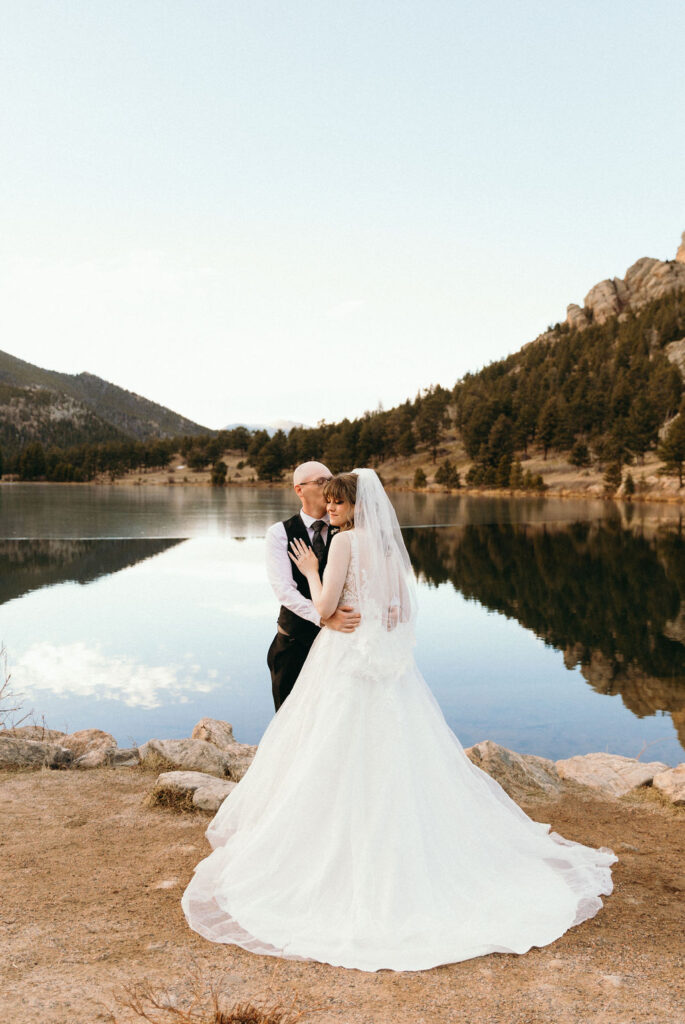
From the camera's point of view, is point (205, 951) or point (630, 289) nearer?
point (205, 951)

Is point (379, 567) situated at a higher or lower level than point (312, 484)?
lower

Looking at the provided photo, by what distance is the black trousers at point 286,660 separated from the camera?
5641 millimetres

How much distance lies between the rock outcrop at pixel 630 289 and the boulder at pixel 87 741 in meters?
164

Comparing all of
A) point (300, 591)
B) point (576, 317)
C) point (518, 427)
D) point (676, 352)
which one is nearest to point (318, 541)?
point (300, 591)

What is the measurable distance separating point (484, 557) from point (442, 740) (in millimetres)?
27171

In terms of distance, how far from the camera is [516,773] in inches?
288

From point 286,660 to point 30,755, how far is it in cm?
357

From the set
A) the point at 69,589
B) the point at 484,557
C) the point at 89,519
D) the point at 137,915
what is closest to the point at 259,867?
the point at 137,915

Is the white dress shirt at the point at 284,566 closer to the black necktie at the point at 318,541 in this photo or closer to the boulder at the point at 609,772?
the black necktie at the point at 318,541

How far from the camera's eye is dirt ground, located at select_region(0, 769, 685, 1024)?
3197 millimetres

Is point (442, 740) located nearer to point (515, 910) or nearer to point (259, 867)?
point (515, 910)

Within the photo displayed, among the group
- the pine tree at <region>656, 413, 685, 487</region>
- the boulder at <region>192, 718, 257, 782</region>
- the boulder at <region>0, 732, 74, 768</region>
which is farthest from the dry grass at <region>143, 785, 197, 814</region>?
the pine tree at <region>656, 413, 685, 487</region>

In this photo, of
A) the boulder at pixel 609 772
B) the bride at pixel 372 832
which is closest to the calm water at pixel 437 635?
the boulder at pixel 609 772

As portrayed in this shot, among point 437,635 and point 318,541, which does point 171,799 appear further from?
point 437,635
